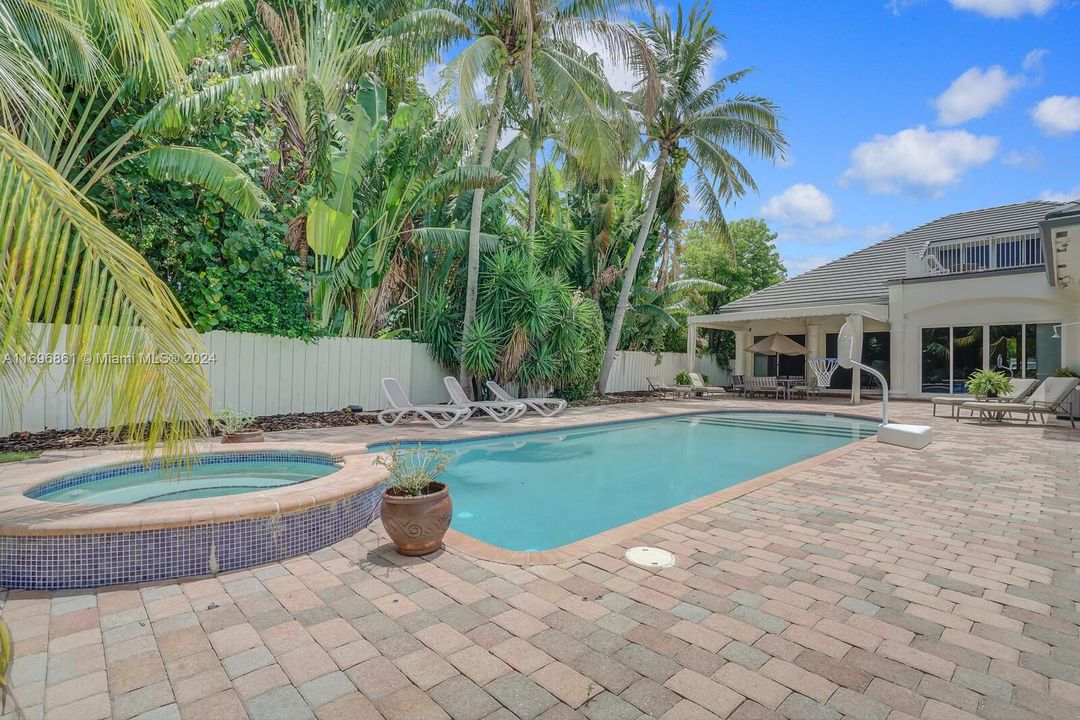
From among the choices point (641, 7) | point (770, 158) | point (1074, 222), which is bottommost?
point (1074, 222)

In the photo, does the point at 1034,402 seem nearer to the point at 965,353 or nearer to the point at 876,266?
the point at 965,353

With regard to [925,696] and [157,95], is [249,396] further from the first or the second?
[925,696]

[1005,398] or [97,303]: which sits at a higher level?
[97,303]

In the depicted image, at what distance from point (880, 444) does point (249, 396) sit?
11670mm

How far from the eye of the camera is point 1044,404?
12.5m

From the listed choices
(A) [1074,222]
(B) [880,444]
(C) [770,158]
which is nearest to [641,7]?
(C) [770,158]

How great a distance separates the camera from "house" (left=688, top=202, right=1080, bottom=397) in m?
15.9

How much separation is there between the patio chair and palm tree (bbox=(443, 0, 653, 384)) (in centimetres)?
1063

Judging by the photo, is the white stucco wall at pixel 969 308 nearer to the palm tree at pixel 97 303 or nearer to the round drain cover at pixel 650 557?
the round drain cover at pixel 650 557

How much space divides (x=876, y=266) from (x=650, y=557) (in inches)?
889

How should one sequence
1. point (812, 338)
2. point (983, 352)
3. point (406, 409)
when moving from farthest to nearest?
1. point (812, 338)
2. point (983, 352)
3. point (406, 409)

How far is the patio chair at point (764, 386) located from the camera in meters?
19.5

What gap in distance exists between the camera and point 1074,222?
301 inches

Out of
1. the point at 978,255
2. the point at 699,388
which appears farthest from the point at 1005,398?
the point at 699,388
